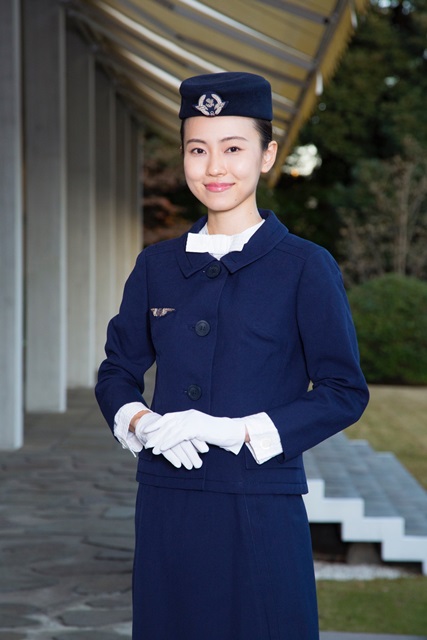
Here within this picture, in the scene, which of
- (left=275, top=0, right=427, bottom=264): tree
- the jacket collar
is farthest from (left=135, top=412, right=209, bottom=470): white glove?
(left=275, top=0, right=427, bottom=264): tree

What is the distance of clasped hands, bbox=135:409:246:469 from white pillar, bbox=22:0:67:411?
7.17 m

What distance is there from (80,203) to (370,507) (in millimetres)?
6229

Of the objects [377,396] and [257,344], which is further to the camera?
[377,396]

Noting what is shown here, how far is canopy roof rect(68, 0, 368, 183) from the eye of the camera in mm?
6320

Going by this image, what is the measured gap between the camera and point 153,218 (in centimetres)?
2603

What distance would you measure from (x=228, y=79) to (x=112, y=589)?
2.70 meters

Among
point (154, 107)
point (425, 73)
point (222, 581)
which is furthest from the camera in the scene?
point (425, 73)

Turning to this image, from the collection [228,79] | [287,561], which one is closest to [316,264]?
[228,79]

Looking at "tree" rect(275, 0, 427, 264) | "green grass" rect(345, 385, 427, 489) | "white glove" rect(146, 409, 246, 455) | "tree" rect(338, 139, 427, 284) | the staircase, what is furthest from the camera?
"tree" rect(275, 0, 427, 264)

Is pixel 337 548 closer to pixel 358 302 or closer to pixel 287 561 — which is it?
pixel 287 561

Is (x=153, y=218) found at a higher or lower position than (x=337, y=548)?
lower

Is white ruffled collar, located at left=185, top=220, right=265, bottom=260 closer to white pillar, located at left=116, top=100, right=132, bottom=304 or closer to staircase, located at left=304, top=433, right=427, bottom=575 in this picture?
staircase, located at left=304, top=433, right=427, bottom=575

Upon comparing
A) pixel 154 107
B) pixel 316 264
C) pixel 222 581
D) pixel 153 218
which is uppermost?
pixel 316 264

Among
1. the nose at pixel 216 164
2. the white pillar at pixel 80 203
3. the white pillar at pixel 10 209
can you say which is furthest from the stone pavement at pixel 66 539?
the white pillar at pixel 80 203
